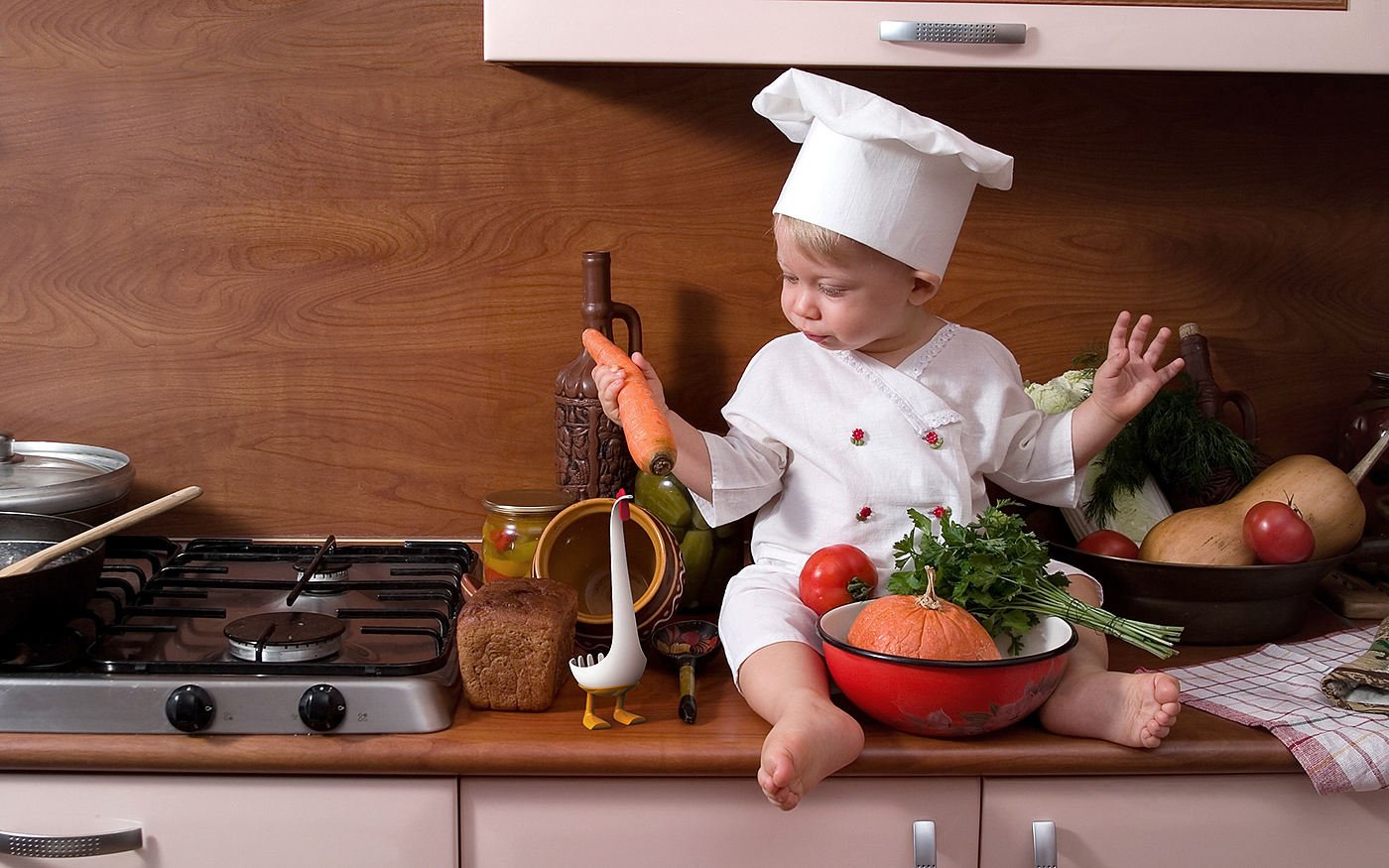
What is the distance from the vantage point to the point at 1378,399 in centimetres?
145

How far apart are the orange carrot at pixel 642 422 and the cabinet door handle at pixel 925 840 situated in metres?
0.40

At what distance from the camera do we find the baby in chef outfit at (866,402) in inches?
43.0

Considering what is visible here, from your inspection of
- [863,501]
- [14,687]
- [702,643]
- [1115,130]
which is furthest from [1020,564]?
[14,687]

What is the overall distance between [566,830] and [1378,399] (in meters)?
1.20

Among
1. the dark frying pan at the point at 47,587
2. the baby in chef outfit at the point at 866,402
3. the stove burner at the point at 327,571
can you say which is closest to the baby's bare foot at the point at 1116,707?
the baby in chef outfit at the point at 866,402

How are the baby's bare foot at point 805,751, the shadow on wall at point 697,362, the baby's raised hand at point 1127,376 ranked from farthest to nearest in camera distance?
the shadow on wall at point 697,362
the baby's raised hand at point 1127,376
the baby's bare foot at point 805,751

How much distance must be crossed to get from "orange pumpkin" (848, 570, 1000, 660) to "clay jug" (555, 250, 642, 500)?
1.50 ft

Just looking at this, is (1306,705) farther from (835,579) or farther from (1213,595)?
(835,579)

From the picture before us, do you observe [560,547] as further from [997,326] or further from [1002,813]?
[997,326]

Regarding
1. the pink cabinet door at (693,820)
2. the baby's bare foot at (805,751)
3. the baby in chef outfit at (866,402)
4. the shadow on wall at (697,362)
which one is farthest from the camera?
the shadow on wall at (697,362)

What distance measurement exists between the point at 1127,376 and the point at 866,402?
0.98ft

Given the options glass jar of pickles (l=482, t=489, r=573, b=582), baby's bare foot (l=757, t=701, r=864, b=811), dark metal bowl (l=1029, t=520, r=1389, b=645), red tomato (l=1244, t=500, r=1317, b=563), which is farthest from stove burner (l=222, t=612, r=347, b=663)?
red tomato (l=1244, t=500, r=1317, b=563)

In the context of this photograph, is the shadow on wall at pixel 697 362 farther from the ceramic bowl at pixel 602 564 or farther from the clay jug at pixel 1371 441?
the clay jug at pixel 1371 441

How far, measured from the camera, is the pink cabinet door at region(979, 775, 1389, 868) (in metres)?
1.00
